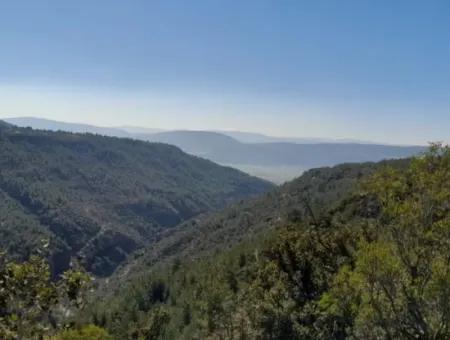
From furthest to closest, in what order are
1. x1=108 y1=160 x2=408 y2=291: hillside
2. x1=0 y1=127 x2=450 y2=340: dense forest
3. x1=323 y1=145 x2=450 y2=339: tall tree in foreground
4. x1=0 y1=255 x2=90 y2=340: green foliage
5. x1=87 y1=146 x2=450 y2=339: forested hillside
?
x1=108 y1=160 x2=408 y2=291: hillside → x1=87 y1=146 x2=450 y2=339: forested hillside → x1=323 y1=145 x2=450 y2=339: tall tree in foreground → x1=0 y1=127 x2=450 y2=340: dense forest → x1=0 y1=255 x2=90 y2=340: green foliage

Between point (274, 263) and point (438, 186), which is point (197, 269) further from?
point (438, 186)

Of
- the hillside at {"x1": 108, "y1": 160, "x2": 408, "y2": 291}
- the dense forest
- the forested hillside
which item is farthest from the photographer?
the hillside at {"x1": 108, "y1": 160, "x2": 408, "y2": 291}

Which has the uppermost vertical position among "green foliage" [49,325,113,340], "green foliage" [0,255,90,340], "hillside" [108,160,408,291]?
"green foliage" [0,255,90,340]

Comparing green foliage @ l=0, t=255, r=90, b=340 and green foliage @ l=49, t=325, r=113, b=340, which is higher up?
green foliage @ l=0, t=255, r=90, b=340

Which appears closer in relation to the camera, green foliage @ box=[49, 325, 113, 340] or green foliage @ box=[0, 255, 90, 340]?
green foliage @ box=[0, 255, 90, 340]

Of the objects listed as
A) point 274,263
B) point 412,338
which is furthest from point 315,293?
point 412,338

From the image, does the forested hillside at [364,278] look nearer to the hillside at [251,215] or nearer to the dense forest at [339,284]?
the dense forest at [339,284]

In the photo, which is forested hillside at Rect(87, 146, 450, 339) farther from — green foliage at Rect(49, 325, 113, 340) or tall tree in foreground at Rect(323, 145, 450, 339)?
green foliage at Rect(49, 325, 113, 340)

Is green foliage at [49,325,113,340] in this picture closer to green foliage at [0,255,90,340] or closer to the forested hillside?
green foliage at [0,255,90,340]

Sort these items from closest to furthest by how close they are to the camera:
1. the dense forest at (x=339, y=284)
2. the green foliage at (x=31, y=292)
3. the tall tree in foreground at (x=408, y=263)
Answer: the green foliage at (x=31, y=292)
the dense forest at (x=339, y=284)
the tall tree in foreground at (x=408, y=263)

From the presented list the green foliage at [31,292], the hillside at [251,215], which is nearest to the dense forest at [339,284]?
the green foliage at [31,292]

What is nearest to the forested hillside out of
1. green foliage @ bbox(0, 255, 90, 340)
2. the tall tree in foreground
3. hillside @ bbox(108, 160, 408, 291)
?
the tall tree in foreground
